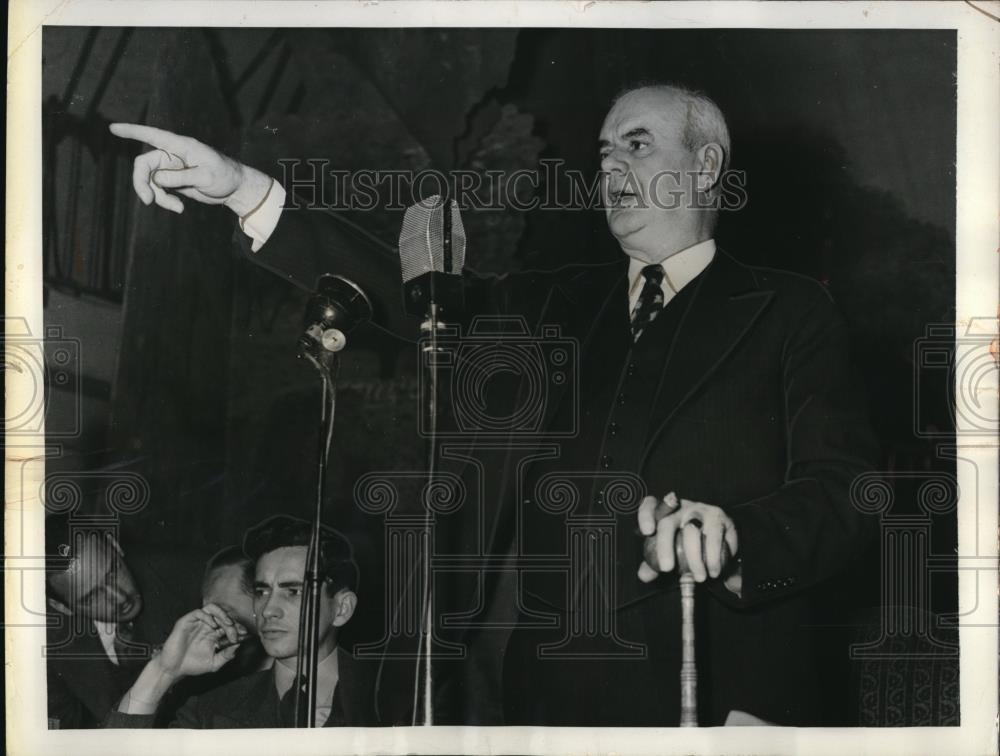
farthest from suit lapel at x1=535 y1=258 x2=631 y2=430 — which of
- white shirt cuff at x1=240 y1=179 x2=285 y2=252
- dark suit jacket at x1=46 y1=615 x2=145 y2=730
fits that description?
dark suit jacket at x1=46 y1=615 x2=145 y2=730

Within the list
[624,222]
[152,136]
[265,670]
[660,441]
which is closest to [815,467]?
[660,441]

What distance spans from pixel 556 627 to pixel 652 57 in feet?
4.31

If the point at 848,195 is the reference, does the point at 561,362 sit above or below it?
below

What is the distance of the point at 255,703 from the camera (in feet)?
8.58

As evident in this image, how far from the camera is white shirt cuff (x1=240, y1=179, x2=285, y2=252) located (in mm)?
2643

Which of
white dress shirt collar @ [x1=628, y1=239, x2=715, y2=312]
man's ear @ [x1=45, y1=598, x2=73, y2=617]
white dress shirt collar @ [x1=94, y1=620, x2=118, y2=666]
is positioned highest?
white dress shirt collar @ [x1=628, y1=239, x2=715, y2=312]

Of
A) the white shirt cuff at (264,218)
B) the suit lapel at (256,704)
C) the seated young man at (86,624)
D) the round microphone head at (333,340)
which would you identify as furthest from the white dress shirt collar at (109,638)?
the white shirt cuff at (264,218)

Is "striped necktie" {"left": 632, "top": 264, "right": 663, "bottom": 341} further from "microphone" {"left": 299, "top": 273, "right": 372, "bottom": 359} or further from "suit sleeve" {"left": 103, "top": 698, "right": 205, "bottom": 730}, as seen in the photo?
"suit sleeve" {"left": 103, "top": 698, "right": 205, "bottom": 730}

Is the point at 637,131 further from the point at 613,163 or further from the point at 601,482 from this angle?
the point at 601,482

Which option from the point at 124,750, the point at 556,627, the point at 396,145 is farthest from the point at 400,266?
the point at 124,750

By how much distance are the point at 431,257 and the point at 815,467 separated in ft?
3.23

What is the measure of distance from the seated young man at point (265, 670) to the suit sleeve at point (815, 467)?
2.83 feet

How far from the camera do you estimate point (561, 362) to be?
264 cm

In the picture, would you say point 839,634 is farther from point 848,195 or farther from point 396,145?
point 396,145
